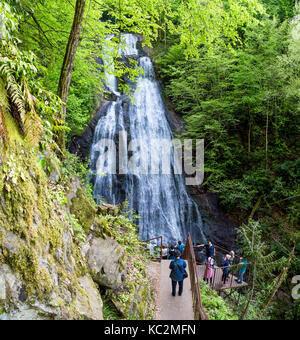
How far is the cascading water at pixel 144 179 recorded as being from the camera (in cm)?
1393

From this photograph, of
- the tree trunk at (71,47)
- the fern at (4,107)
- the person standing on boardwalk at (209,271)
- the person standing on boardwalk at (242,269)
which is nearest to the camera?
the fern at (4,107)

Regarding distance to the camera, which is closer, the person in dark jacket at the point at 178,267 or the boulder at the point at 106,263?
the boulder at the point at 106,263

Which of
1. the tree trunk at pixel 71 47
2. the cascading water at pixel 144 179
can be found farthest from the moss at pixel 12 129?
the cascading water at pixel 144 179

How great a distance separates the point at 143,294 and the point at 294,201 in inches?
518

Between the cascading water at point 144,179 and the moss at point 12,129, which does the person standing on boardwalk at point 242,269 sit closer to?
the cascading water at point 144,179

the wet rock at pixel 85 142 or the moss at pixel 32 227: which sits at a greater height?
the wet rock at pixel 85 142

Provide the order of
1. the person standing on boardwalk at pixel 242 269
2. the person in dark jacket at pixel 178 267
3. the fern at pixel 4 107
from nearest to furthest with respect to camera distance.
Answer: the fern at pixel 4 107, the person in dark jacket at pixel 178 267, the person standing on boardwalk at pixel 242 269

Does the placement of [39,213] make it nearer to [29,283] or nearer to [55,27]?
[29,283]

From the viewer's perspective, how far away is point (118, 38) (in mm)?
5984

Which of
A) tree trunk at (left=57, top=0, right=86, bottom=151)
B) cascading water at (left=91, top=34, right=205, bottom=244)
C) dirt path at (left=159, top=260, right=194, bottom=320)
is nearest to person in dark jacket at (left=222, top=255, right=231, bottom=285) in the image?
dirt path at (left=159, top=260, right=194, bottom=320)

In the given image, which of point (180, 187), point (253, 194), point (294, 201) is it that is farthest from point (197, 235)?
point (294, 201)

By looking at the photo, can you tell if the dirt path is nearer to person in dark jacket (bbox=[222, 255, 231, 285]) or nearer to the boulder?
the boulder

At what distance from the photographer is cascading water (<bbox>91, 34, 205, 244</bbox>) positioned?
45.7 ft

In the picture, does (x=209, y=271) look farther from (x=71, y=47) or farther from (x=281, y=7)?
(x=281, y=7)
